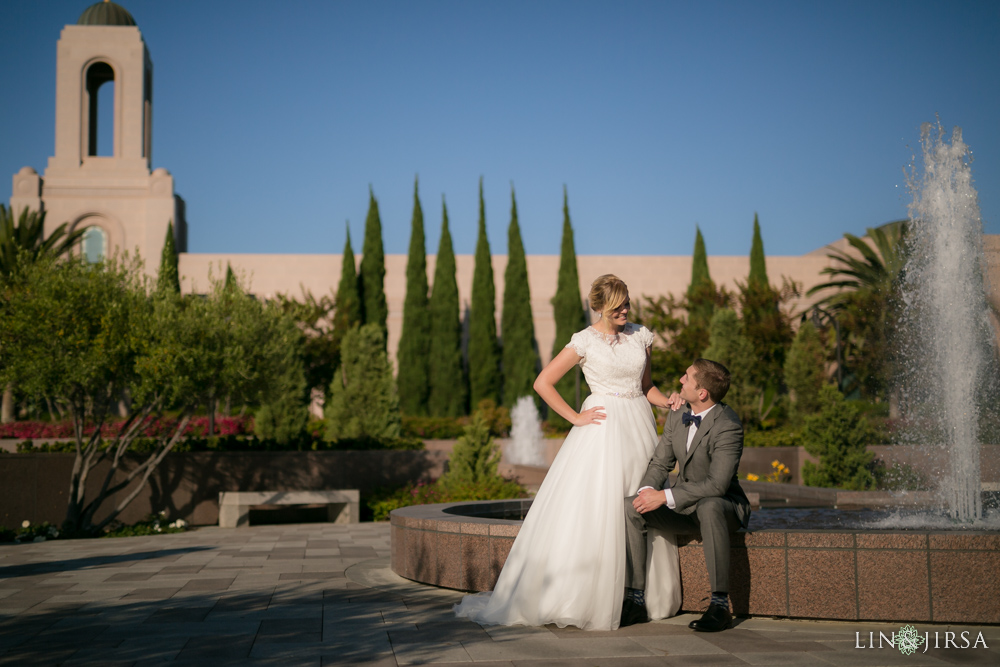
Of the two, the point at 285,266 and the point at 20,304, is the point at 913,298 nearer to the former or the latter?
the point at 20,304

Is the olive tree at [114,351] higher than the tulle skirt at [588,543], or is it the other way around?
the olive tree at [114,351]

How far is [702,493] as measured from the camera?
5383 millimetres

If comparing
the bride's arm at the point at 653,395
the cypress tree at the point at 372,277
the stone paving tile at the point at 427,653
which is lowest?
the stone paving tile at the point at 427,653

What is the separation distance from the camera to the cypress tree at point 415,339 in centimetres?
3591

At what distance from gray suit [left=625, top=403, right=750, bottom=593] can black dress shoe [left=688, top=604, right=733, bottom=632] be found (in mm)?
139

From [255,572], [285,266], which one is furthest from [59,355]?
[285,266]

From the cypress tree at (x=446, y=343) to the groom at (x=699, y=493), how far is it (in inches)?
1187

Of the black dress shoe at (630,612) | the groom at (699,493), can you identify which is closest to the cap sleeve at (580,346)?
the groom at (699,493)

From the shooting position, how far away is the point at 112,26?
130 feet

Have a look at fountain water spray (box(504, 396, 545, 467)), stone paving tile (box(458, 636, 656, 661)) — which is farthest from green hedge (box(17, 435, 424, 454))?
stone paving tile (box(458, 636, 656, 661))

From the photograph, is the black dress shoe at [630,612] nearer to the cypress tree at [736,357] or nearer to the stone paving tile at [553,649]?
the stone paving tile at [553,649]

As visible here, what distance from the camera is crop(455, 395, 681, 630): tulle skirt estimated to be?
18.1ft

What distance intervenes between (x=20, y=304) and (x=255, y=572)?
6.19 metres

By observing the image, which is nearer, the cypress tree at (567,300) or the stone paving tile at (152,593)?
the stone paving tile at (152,593)
